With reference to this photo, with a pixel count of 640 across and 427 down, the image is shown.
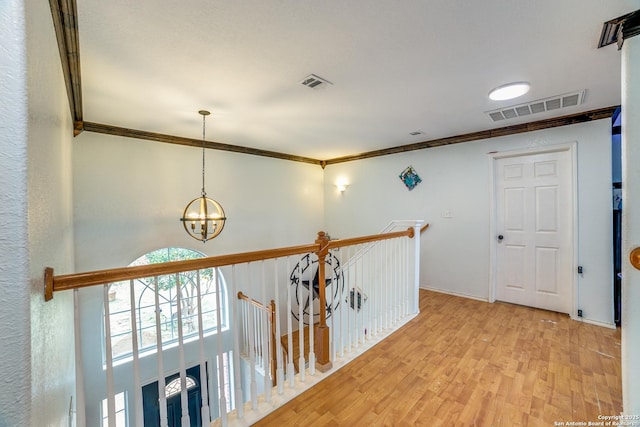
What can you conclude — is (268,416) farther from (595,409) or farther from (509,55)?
(509,55)

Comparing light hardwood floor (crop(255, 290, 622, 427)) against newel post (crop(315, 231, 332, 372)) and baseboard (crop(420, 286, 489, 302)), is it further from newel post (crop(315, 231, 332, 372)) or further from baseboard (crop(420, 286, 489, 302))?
baseboard (crop(420, 286, 489, 302))

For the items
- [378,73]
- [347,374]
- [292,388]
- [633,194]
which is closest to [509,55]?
[378,73]

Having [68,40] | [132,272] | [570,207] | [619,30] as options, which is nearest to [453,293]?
[570,207]

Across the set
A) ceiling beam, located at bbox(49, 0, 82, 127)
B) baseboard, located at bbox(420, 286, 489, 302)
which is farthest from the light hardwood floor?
ceiling beam, located at bbox(49, 0, 82, 127)

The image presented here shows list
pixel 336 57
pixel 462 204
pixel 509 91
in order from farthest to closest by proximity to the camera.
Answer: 1. pixel 462 204
2. pixel 509 91
3. pixel 336 57

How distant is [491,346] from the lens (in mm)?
2359

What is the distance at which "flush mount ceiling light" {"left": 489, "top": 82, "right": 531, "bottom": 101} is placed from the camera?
86.5 inches

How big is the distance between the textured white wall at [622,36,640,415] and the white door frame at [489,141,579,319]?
2629 mm

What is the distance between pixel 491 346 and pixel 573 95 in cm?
238

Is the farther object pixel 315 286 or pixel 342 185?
pixel 342 185

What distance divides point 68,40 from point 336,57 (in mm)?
1625

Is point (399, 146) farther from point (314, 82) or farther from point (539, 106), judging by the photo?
point (314, 82)

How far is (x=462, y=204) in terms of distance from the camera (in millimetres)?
3709

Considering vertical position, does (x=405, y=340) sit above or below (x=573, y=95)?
below
